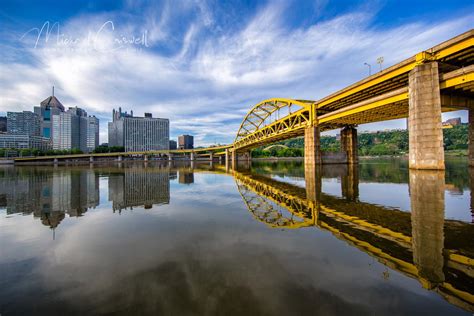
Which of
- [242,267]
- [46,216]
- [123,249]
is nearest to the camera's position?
[242,267]

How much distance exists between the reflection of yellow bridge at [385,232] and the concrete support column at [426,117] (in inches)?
631

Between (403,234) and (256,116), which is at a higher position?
(256,116)

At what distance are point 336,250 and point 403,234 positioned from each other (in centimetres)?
228

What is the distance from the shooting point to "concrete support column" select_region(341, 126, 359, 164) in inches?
1917

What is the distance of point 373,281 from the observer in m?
3.36

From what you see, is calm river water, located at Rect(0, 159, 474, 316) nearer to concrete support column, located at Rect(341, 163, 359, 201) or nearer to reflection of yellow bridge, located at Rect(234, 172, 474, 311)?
reflection of yellow bridge, located at Rect(234, 172, 474, 311)

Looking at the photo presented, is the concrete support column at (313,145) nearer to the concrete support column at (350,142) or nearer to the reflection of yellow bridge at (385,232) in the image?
the concrete support column at (350,142)

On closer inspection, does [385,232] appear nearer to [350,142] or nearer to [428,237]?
[428,237]

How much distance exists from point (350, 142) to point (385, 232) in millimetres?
49221

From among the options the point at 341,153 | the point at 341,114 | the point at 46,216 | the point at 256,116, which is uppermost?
the point at 256,116

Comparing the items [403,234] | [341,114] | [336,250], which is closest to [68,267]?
[336,250]

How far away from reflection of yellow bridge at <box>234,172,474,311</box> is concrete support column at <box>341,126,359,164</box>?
1748 inches

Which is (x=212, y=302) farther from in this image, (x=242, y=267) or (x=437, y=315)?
(x=437, y=315)

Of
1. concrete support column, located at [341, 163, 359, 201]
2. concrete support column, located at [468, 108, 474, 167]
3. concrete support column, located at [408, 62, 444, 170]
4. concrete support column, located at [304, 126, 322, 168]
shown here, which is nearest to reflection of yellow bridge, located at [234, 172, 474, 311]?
concrete support column, located at [341, 163, 359, 201]
